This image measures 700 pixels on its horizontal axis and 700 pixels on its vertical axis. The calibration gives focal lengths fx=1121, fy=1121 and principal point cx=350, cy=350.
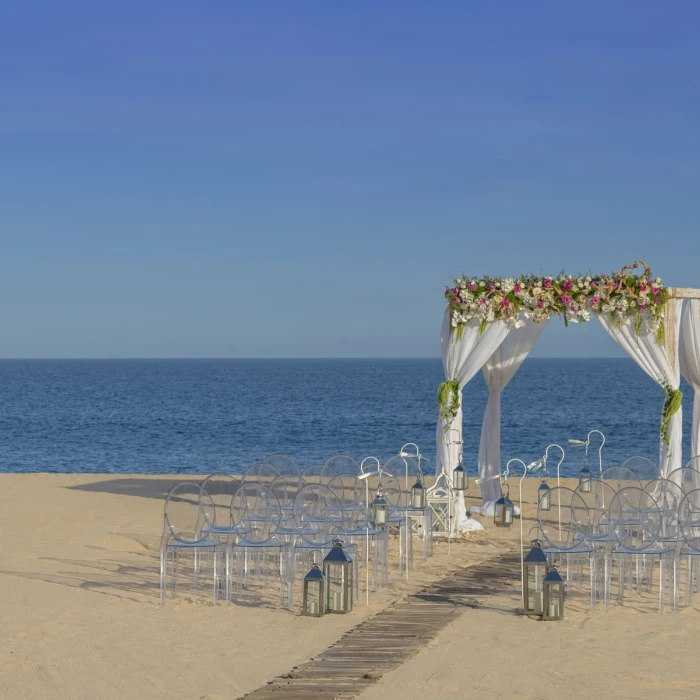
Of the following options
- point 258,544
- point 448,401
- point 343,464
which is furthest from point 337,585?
point 448,401

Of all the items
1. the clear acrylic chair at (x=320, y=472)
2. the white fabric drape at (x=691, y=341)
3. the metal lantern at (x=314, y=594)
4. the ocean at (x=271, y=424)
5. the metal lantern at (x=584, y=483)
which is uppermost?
the white fabric drape at (x=691, y=341)

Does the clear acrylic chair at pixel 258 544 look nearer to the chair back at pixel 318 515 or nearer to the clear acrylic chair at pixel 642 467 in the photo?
the chair back at pixel 318 515

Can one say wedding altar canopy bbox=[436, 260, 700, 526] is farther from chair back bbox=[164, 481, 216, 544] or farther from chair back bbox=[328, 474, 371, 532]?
chair back bbox=[164, 481, 216, 544]

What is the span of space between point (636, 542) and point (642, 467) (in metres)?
1.17

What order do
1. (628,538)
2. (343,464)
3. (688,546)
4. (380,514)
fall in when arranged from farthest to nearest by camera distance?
(343,464) → (628,538) → (380,514) → (688,546)

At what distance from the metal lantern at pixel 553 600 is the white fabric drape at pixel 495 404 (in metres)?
6.48

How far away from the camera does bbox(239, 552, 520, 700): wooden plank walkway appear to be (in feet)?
21.5

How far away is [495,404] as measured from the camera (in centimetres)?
1520

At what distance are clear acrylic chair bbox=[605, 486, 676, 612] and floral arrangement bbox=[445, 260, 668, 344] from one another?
2.81 metres

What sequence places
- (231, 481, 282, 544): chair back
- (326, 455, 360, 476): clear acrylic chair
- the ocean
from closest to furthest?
(231, 481, 282, 544): chair back < (326, 455, 360, 476): clear acrylic chair < the ocean

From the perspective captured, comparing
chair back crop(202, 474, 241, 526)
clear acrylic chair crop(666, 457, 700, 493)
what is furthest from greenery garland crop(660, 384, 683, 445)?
chair back crop(202, 474, 241, 526)

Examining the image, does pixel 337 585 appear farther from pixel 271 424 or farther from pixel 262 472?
pixel 271 424

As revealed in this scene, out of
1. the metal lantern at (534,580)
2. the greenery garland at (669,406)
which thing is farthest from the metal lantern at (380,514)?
the greenery garland at (669,406)

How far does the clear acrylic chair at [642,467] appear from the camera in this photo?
1210 cm
